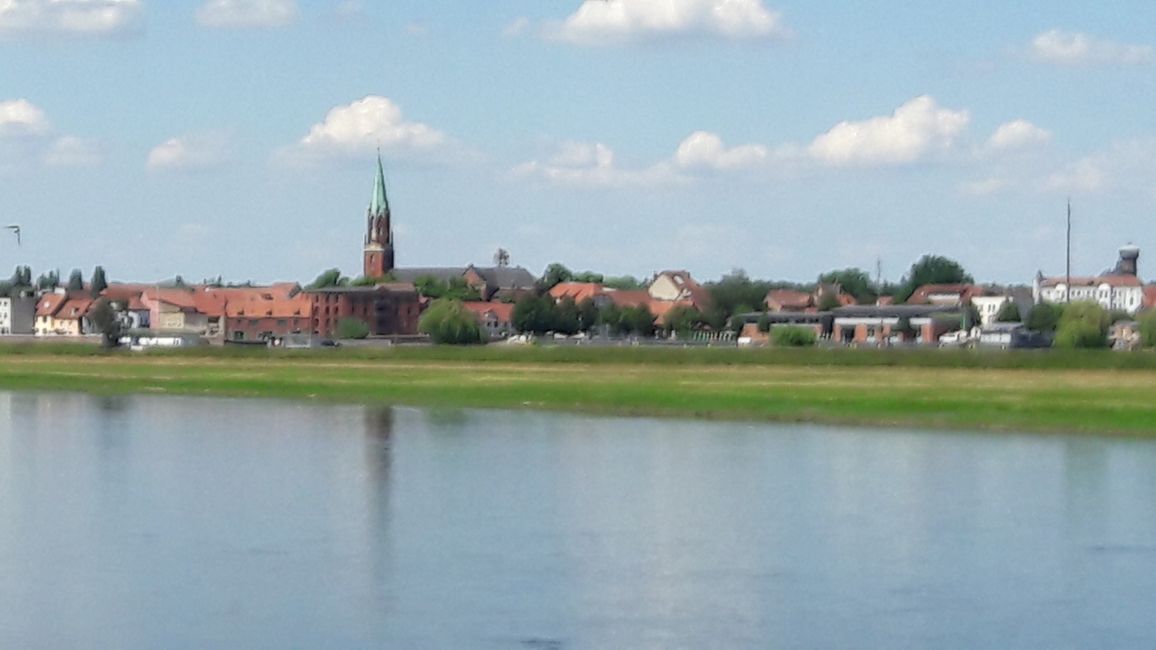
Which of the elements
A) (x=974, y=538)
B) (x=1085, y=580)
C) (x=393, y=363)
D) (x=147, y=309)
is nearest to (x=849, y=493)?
(x=974, y=538)

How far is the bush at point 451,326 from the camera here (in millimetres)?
144375

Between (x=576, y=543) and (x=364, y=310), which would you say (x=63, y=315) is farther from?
(x=576, y=543)

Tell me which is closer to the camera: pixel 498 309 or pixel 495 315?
pixel 495 315

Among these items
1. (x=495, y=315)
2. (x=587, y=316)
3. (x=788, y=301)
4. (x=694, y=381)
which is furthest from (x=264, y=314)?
(x=694, y=381)

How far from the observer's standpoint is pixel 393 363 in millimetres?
97125

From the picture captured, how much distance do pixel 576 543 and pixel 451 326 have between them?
114 metres

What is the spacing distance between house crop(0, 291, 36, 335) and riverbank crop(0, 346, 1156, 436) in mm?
85371

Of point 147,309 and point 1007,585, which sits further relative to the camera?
point 147,309

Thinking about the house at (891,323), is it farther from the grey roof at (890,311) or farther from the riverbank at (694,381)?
the riverbank at (694,381)

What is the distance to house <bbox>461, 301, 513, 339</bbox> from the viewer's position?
18500 centimetres

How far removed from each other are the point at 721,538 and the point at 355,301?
147103 millimetres

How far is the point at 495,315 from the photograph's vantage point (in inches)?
7564

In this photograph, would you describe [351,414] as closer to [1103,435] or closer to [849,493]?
[1103,435]

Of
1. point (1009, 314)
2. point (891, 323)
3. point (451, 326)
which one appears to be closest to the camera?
point (451, 326)
